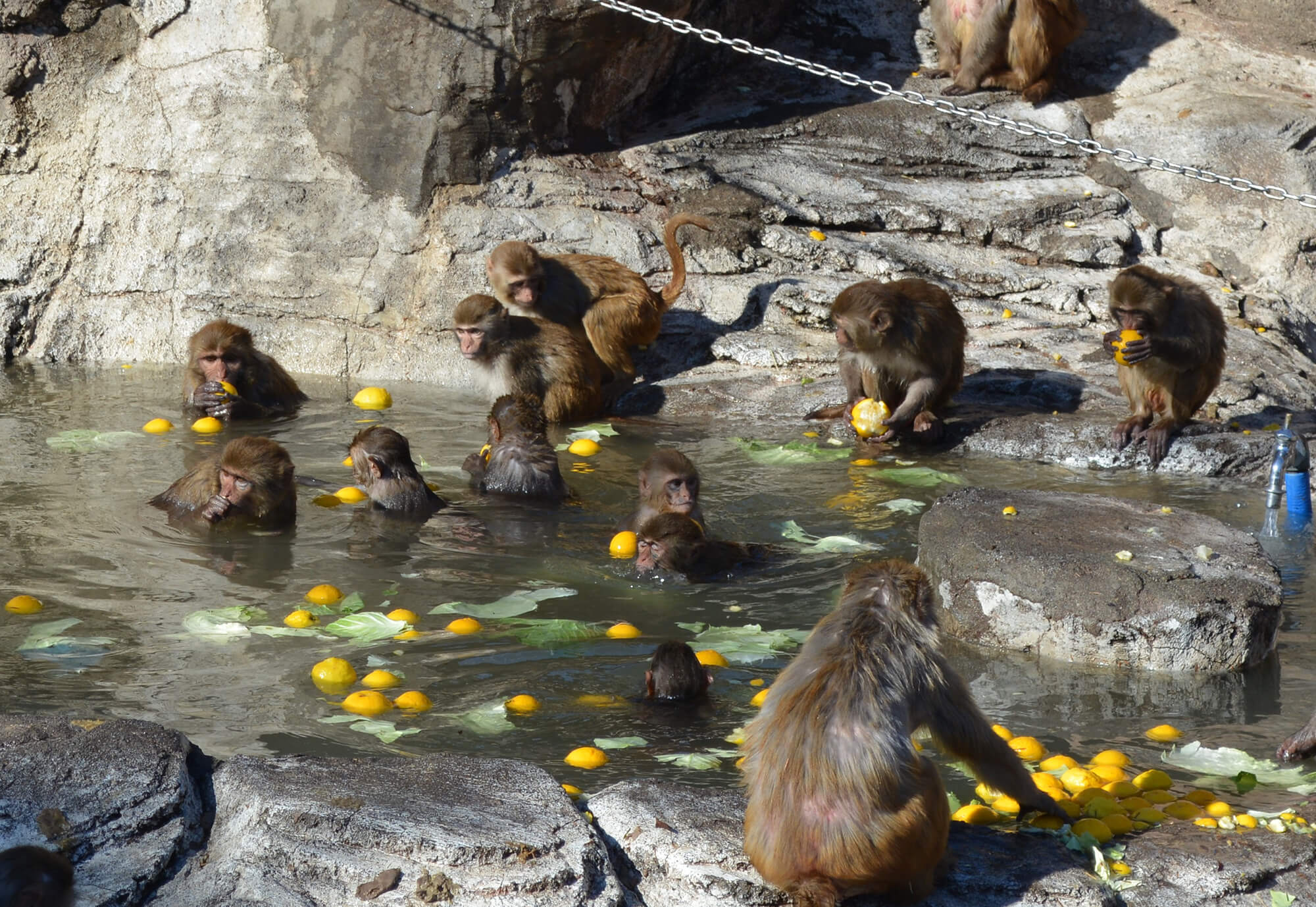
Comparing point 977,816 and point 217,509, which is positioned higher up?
point 217,509

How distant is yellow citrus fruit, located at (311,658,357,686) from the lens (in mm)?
5574

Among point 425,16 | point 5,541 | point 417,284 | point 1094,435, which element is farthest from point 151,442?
point 1094,435

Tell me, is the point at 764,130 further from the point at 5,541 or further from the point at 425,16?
the point at 5,541

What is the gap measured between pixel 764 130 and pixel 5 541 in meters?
8.77

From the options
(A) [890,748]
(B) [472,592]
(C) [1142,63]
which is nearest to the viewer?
(A) [890,748]

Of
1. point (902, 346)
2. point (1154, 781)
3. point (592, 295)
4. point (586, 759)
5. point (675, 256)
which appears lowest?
point (586, 759)

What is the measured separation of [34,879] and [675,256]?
29.7 ft

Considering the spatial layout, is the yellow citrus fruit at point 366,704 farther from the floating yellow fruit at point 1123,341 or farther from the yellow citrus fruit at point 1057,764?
the floating yellow fruit at point 1123,341

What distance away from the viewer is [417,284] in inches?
489

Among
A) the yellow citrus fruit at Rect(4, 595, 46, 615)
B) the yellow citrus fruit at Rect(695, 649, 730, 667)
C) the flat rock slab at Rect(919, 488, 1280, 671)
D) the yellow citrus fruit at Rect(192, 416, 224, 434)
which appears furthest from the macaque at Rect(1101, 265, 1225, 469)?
the yellow citrus fruit at Rect(4, 595, 46, 615)

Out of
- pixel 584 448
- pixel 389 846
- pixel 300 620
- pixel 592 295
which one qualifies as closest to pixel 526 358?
pixel 592 295

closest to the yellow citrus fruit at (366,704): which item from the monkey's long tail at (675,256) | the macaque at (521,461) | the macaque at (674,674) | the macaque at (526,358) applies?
the macaque at (674,674)

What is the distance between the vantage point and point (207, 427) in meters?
10.1

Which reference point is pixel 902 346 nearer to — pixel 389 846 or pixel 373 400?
pixel 373 400
